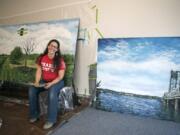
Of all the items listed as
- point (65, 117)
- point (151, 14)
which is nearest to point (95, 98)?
point (65, 117)

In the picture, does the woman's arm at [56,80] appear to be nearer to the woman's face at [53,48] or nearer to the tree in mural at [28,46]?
the woman's face at [53,48]

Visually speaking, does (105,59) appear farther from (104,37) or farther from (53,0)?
(53,0)

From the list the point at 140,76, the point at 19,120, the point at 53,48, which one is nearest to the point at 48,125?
the point at 19,120

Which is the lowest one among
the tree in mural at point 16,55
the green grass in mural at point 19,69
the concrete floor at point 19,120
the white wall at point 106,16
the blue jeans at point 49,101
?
the concrete floor at point 19,120

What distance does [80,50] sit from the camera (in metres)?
3.12

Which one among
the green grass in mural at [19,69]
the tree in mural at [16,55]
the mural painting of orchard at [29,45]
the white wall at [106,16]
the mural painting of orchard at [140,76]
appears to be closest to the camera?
the mural painting of orchard at [140,76]

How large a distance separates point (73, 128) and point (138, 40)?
1355 millimetres

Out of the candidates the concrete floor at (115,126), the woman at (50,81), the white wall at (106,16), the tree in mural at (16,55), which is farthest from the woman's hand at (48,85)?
the tree in mural at (16,55)

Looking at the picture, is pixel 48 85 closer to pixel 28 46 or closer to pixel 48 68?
pixel 48 68

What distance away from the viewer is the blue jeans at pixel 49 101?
2367 millimetres

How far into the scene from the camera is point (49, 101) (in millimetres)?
2371

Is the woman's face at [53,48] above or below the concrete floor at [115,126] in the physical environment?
above

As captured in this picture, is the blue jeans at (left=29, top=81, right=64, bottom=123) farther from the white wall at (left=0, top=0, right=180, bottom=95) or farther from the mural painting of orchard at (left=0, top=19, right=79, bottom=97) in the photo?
the white wall at (left=0, top=0, right=180, bottom=95)

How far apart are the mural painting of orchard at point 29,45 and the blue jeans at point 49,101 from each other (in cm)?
44
